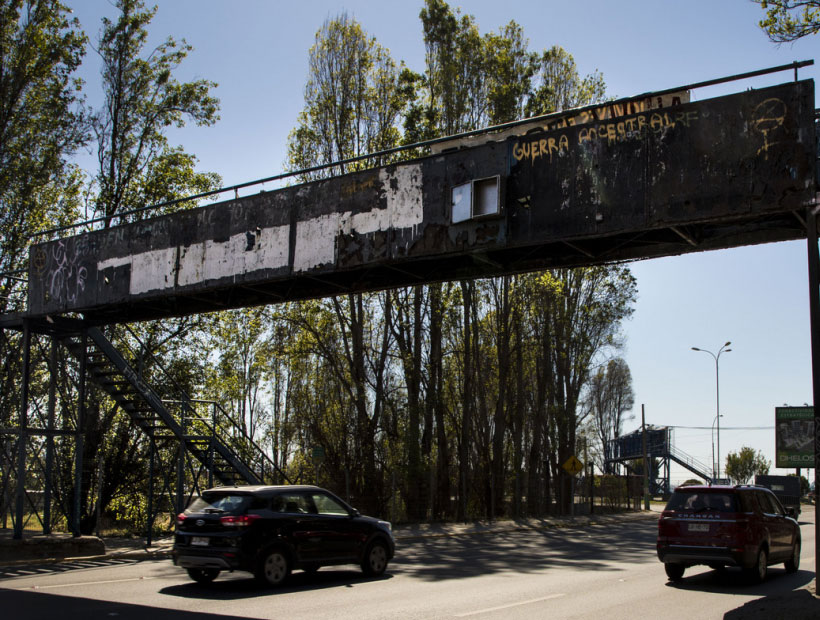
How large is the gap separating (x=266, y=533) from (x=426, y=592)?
2585 mm

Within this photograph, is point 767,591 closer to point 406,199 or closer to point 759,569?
point 759,569

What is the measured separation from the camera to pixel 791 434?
5094 centimetres

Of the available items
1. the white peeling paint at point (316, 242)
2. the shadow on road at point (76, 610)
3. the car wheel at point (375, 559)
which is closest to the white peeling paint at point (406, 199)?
the white peeling paint at point (316, 242)

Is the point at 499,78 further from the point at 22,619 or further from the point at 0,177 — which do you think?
the point at 22,619

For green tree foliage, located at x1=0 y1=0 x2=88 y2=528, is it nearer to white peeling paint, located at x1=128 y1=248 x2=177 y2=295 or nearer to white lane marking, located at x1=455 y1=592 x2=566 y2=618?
white peeling paint, located at x1=128 y1=248 x2=177 y2=295

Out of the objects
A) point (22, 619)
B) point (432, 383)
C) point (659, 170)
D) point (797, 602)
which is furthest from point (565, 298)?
point (22, 619)

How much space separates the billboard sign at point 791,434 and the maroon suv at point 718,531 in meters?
40.3

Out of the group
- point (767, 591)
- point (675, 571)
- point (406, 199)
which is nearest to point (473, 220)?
point (406, 199)

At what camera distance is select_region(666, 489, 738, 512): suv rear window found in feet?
43.3

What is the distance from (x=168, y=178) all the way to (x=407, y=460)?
1455 centimetres

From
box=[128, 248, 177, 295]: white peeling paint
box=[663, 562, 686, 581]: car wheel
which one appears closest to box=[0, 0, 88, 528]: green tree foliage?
box=[128, 248, 177, 295]: white peeling paint

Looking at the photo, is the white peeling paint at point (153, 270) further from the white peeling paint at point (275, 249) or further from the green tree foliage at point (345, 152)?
the green tree foliage at point (345, 152)

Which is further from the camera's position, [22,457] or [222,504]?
[22,457]

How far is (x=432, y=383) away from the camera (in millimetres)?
34844
